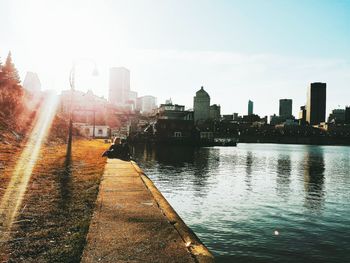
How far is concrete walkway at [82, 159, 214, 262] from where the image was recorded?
20.0ft

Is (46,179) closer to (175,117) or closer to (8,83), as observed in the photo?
(8,83)

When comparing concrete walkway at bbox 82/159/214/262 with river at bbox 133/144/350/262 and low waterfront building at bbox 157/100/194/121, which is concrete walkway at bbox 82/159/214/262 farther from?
low waterfront building at bbox 157/100/194/121

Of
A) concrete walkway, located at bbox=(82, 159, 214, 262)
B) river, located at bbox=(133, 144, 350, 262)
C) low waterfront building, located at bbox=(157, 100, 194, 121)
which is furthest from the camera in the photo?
low waterfront building, located at bbox=(157, 100, 194, 121)

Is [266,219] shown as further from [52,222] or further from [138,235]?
[52,222]

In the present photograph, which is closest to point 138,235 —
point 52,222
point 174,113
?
point 52,222

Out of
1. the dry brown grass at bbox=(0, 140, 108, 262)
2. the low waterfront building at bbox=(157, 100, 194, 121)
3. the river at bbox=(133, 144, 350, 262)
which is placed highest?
the low waterfront building at bbox=(157, 100, 194, 121)

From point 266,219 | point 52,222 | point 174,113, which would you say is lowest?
point 266,219

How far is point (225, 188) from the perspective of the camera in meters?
23.7

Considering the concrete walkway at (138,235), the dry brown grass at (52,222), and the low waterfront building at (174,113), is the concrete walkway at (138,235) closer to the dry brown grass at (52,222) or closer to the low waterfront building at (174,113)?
the dry brown grass at (52,222)

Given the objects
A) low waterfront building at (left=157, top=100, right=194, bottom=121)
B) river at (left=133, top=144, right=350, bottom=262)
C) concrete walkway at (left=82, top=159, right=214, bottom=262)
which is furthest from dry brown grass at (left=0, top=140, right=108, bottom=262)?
low waterfront building at (left=157, top=100, right=194, bottom=121)

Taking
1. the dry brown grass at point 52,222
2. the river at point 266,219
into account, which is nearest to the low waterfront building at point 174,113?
the river at point 266,219

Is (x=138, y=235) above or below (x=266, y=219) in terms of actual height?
above

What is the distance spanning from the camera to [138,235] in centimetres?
721

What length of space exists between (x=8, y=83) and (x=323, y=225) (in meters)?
68.9
